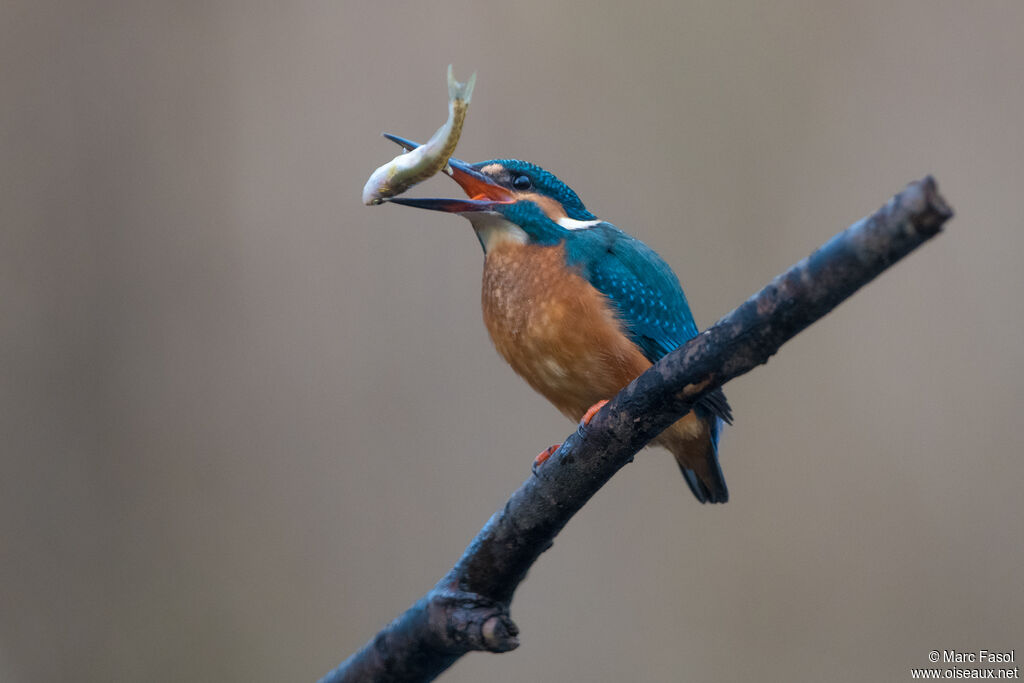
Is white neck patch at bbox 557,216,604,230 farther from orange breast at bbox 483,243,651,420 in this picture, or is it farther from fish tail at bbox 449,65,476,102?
fish tail at bbox 449,65,476,102

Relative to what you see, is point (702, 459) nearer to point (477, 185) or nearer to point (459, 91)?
point (477, 185)

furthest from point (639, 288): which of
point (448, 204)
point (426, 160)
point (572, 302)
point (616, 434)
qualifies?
point (616, 434)

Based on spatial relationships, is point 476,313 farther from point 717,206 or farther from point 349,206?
point 717,206

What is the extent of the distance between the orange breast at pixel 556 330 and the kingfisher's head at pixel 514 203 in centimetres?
4

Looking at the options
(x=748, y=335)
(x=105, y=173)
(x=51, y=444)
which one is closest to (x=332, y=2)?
(x=105, y=173)

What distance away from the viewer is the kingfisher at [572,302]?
76.4 inches

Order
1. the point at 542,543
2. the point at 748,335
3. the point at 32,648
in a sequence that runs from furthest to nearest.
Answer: the point at 32,648, the point at 542,543, the point at 748,335

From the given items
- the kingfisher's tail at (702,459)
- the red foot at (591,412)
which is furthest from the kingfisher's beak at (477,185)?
the kingfisher's tail at (702,459)

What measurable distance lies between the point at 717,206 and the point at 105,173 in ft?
6.89

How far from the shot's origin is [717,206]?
3395 millimetres

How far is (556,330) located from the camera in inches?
76.8

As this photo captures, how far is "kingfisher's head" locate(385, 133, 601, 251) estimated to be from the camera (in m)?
2.09

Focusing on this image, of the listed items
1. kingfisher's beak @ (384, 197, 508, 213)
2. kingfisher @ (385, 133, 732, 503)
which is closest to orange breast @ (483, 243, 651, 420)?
kingfisher @ (385, 133, 732, 503)

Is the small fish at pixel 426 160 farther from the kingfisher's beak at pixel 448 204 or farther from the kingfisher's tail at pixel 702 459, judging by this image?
the kingfisher's tail at pixel 702 459
